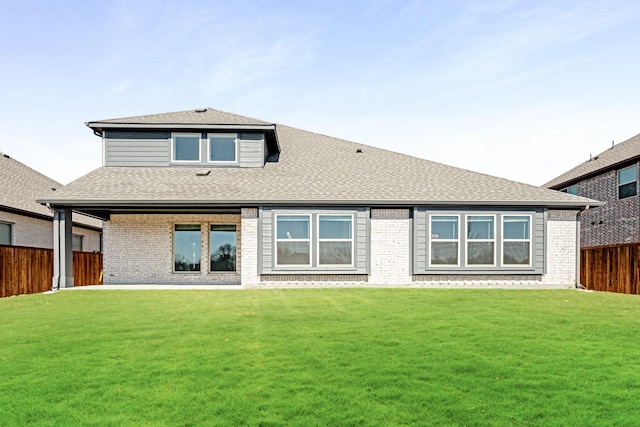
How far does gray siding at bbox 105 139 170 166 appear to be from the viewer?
1673 centimetres

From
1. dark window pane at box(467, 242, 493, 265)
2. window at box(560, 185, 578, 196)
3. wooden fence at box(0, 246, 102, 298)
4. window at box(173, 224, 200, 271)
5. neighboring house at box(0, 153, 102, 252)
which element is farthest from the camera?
window at box(560, 185, 578, 196)

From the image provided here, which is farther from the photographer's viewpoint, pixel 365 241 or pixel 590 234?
pixel 590 234

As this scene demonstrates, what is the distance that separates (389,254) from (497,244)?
3.72 meters

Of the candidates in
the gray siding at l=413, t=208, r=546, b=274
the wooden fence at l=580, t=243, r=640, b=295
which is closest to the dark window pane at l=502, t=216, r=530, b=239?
the gray siding at l=413, t=208, r=546, b=274

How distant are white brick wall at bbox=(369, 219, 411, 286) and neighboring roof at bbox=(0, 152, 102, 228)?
1407 cm

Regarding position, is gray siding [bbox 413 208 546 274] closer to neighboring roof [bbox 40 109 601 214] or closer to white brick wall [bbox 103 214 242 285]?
neighboring roof [bbox 40 109 601 214]

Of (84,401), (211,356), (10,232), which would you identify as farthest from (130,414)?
(10,232)

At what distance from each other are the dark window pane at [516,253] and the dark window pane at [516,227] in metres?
0.27

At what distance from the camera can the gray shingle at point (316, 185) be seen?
14.4 metres

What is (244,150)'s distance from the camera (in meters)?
16.9

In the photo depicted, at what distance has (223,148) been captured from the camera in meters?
17.0

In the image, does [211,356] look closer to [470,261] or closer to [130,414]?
[130,414]

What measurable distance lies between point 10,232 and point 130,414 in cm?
1776

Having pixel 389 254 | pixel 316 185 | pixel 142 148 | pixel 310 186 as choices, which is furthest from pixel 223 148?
pixel 389 254
